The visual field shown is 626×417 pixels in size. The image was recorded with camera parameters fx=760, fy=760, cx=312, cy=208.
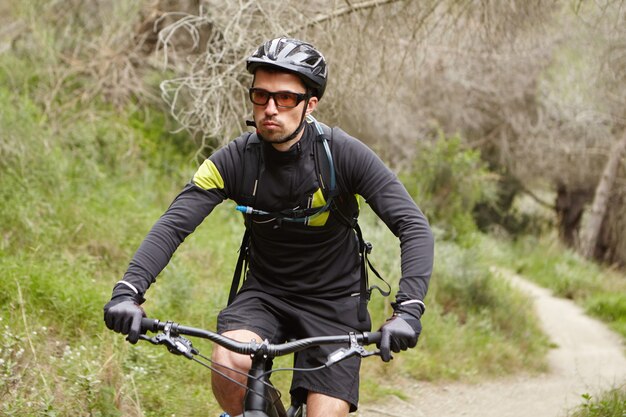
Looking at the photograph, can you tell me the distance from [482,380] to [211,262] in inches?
133

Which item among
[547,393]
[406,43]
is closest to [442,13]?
[406,43]

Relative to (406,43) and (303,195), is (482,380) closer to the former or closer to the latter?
(406,43)

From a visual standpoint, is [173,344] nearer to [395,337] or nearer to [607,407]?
[395,337]

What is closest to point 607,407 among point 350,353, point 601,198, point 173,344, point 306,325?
point 306,325

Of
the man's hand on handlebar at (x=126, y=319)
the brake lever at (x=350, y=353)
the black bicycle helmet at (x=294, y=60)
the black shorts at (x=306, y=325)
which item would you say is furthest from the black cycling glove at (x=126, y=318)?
the black bicycle helmet at (x=294, y=60)

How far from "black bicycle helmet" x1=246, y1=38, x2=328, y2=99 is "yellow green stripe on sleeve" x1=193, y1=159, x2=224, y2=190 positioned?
0.50m

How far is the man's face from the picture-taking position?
3.46m

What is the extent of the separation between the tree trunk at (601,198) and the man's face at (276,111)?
17478 mm

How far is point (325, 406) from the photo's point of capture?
10.8ft

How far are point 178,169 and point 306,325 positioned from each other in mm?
7596

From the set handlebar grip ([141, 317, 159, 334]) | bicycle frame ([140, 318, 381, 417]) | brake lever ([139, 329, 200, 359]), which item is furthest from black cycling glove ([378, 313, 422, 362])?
handlebar grip ([141, 317, 159, 334])

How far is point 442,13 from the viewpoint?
8.12 meters

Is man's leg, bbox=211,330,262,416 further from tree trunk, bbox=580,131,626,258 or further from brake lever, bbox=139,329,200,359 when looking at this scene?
tree trunk, bbox=580,131,626,258

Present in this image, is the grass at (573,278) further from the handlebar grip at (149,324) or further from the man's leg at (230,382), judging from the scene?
the handlebar grip at (149,324)
